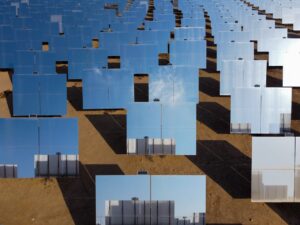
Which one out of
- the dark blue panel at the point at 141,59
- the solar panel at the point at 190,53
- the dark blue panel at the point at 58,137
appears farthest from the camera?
the solar panel at the point at 190,53

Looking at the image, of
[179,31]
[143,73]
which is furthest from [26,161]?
[179,31]

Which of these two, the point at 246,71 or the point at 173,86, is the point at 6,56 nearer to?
the point at 173,86

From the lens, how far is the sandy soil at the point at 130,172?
11266 mm

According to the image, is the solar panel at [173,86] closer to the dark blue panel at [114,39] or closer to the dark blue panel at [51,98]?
the dark blue panel at [51,98]

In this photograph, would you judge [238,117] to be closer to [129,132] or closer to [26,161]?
[129,132]

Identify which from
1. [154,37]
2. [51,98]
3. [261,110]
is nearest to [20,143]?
[51,98]

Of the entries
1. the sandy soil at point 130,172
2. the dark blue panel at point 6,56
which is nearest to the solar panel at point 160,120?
the sandy soil at point 130,172

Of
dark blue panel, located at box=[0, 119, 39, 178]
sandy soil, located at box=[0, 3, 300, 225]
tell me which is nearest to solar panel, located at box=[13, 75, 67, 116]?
sandy soil, located at box=[0, 3, 300, 225]

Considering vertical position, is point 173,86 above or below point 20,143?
above

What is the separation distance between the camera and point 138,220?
1025 centimetres

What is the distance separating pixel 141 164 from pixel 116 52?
9408mm

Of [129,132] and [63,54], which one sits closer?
[129,132]

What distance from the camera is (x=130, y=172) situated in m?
13.4

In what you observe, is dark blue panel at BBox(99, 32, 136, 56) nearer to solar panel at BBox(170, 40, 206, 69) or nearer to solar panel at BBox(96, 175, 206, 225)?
solar panel at BBox(170, 40, 206, 69)
